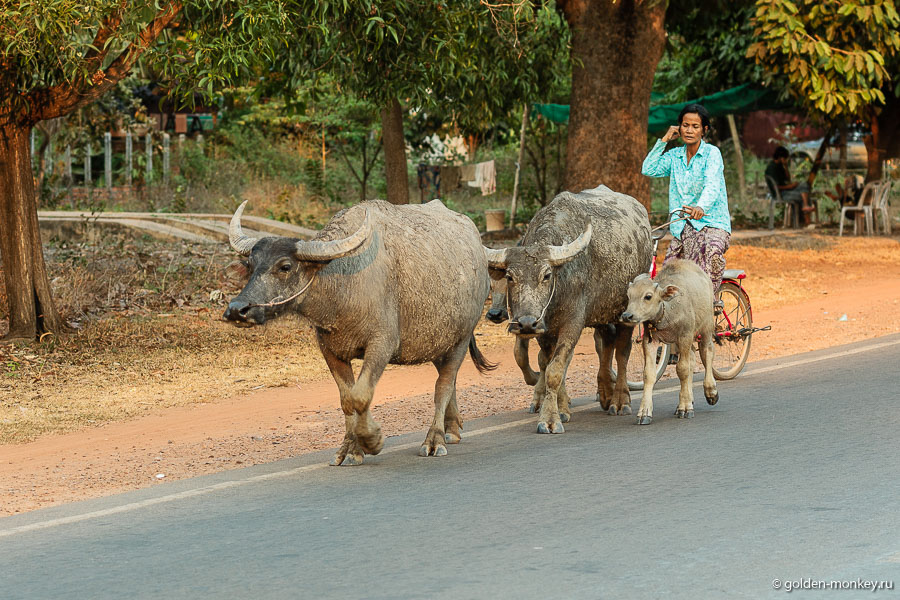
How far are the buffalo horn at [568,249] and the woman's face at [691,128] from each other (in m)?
1.55

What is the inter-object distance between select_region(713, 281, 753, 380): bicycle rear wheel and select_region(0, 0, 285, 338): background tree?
14.0ft

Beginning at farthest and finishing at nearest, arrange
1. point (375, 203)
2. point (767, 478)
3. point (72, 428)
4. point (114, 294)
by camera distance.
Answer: point (114, 294) → point (72, 428) → point (375, 203) → point (767, 478)

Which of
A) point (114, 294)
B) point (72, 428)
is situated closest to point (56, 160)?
point (114, 294)

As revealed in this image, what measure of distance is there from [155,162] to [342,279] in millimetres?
21361

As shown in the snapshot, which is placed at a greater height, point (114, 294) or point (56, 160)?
point (56, 160)

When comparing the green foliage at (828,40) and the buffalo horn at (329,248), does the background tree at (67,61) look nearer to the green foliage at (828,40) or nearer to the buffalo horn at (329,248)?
the buffalo horn at (329,248)

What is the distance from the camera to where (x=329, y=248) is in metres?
6.73

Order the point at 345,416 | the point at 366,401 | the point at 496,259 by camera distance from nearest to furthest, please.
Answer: the point at 366,401 < the point at 345,416 < the point at 496,259

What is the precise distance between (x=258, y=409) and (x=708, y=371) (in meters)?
Answer: 3.44

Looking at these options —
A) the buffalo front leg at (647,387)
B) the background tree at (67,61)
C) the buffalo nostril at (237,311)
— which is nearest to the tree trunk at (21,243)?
the background tree at (67,61)

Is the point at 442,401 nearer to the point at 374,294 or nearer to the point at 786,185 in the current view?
the point at 374,294

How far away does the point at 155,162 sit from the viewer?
2722 centimetres

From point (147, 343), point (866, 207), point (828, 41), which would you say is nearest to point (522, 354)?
point (147, 343)

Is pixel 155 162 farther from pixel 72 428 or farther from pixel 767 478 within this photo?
pixel 767 478
